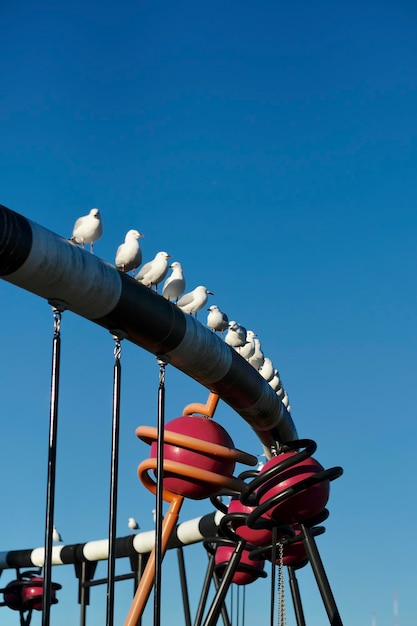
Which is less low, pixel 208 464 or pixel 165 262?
pixel 165 262

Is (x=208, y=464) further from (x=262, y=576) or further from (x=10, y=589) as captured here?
(x=10, y=589)

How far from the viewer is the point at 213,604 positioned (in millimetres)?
13570

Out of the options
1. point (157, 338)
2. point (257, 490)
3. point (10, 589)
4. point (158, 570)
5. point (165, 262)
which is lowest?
point (158, 570)

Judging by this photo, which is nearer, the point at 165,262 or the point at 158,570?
the point at 158,570

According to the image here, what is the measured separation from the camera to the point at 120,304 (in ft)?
36.1

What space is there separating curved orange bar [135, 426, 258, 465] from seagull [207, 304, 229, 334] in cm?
252

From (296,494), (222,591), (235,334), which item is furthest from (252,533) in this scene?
(235,334)

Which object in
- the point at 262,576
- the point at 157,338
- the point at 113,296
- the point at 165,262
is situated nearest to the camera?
the point at 113,296

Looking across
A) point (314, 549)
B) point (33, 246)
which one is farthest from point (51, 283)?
point (314, 549)

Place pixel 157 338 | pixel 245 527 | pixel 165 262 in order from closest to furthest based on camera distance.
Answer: pixel 157 338 < pixel 165 262 < pixel 245 527

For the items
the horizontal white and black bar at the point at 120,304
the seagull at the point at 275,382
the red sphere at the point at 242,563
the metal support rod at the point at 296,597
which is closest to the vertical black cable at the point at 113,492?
the horizontal white and black bar at the point at 120,304

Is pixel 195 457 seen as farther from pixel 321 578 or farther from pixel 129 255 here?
pixel 129 255

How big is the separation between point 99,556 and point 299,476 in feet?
47.0

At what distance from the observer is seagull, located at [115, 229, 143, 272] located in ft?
39.4
